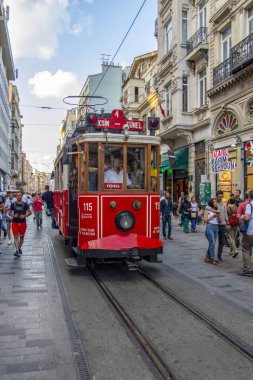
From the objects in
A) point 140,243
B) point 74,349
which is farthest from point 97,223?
point 74,349

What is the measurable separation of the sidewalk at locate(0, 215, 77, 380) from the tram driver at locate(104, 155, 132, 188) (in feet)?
7.64

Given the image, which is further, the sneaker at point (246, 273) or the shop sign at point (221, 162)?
the shop sign at point (221, 162)

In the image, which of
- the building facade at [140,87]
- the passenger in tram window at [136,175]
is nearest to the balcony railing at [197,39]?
the building facade at [140,87]

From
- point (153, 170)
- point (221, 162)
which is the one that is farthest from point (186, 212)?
point (153, 170)

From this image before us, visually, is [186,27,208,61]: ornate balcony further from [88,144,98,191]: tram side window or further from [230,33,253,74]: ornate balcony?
[88,144,98,191]: tram side window

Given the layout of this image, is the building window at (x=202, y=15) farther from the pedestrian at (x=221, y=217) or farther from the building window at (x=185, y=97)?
the pedestrian at (x=221, y=217)

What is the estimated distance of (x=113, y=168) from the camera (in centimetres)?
837

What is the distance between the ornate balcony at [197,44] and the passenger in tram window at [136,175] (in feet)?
48.9

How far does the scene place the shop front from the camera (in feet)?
80.8

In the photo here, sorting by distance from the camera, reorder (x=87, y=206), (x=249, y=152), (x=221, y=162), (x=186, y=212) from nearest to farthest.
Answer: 1. (x=87, y=206)
2. (x=186, y=212)
3. (x=249, y=152)
4. (x=221, y=162)

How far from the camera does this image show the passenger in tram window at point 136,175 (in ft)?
27.8

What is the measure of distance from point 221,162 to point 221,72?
14.7 ft

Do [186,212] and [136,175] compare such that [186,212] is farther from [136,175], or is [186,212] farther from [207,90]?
[136,175]

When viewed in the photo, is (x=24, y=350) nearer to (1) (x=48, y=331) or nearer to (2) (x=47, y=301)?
(1) (x=48, y=331)
